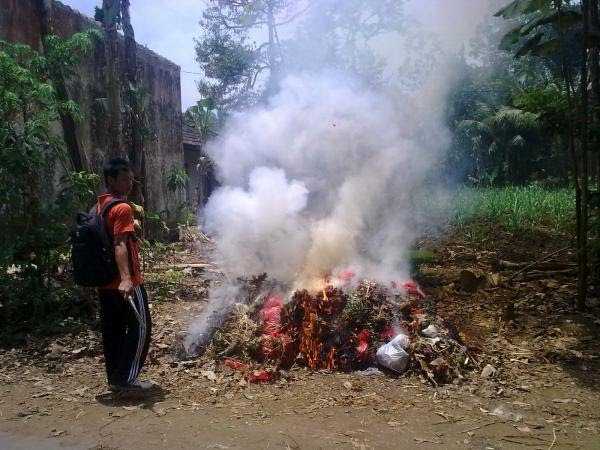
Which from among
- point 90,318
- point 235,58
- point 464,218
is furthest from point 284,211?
point 235,58

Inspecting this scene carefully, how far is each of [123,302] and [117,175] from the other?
1126 millimetres

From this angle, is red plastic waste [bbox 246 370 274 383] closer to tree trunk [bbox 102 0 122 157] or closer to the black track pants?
the black track pants

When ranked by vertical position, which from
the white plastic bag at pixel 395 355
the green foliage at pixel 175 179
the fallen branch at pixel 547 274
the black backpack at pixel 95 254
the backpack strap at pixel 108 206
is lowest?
the white plastic bag at pixel 395 355

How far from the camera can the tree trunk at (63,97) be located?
28.2 ft

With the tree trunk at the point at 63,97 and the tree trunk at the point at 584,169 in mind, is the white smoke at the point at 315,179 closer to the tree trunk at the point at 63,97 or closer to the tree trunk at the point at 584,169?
the tree trunk at the point at 584,169

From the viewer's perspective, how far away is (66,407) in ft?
14.4

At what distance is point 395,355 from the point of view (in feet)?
16.4

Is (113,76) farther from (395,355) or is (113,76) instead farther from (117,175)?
(395,355)

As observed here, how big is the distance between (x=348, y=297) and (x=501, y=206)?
28.1 ft

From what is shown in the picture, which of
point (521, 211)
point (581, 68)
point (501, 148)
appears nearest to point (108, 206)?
point (581, 68)

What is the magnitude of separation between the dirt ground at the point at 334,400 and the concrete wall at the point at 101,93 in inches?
229

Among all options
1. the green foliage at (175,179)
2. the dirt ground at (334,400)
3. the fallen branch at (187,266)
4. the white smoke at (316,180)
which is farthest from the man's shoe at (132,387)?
the green foliage at (175,179)

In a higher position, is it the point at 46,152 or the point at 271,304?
the point at 46,152

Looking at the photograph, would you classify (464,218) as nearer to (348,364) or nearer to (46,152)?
(348,364)
